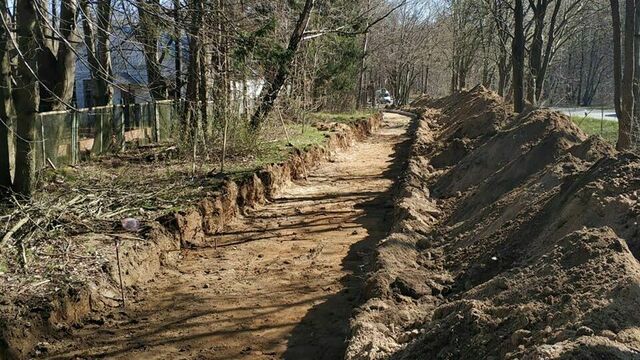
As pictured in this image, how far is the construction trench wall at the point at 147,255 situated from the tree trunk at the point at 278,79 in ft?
4.45

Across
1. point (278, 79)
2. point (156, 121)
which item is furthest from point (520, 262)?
point (156, 121)

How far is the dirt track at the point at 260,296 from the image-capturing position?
19.4 ft

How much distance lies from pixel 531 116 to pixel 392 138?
1531 cm

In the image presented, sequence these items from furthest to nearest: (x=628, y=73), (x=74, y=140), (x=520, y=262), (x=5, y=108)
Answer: (x=74, y=140) → (x=628, y=73) → (x=5, y=108) → (x=520, y=262)

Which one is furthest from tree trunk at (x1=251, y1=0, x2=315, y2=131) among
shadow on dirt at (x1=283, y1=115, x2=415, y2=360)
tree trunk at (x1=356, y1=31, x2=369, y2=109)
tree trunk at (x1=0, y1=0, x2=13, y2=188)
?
tree trunk at (x1=356, y1=31, x2=369, y2=109)

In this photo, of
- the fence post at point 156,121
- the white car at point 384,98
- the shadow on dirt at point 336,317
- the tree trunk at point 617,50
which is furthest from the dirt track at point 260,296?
the white car at point 384,98

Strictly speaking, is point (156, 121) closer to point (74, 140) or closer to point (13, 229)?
point (74, 140)

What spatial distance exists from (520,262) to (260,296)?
3204 millimetres

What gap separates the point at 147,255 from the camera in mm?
7949

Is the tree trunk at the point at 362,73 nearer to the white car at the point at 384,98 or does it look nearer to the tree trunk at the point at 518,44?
the white car at the point at 384,98

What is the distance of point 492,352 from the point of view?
3.64 meters

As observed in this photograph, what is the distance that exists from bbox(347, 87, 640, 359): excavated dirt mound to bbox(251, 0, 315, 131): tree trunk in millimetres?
5729

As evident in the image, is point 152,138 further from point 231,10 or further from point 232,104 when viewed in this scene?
point 231,10

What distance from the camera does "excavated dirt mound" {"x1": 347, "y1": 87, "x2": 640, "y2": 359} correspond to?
3.62 metres
